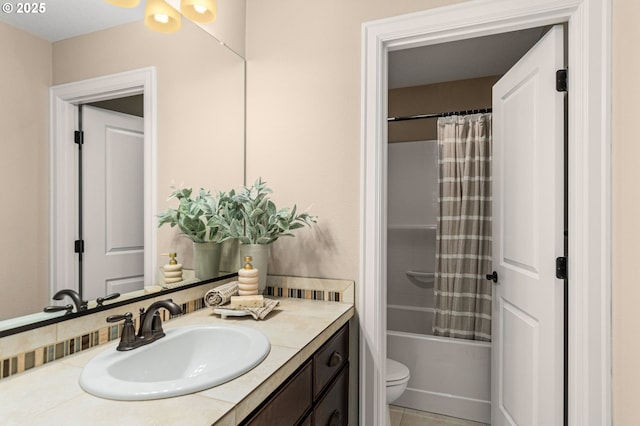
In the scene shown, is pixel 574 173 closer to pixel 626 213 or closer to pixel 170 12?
pixel 626 213

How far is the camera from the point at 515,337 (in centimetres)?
178

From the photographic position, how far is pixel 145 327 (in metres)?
1.07

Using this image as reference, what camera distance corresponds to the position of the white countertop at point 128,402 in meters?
0.67

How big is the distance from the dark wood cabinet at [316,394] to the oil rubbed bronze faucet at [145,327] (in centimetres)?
37

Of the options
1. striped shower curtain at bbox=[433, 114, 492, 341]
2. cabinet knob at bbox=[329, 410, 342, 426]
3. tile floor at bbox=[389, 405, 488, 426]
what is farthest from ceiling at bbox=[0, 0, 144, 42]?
tile floor at bbox=[389, 405, 488, 426]

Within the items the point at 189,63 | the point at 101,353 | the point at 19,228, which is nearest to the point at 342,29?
the point at 189,63

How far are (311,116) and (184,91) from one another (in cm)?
56

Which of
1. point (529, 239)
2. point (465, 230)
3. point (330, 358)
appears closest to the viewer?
point (330, 358)

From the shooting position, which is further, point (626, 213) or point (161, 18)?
point (161, 18)

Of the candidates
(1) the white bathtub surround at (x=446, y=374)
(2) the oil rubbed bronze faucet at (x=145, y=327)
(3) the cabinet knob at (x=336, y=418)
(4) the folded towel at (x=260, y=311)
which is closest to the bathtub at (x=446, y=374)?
(1) the white bathtub surround at (x=446, y=374)

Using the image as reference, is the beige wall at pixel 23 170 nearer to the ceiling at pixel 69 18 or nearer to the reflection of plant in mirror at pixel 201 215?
the ceiling at pixel 69 18

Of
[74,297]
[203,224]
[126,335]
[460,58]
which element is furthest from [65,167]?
[460,58]

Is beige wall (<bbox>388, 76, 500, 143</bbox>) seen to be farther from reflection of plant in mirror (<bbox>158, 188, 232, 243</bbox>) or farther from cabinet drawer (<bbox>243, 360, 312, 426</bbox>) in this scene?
cabinet drawer (<bbox>243, 360, 312, 426</bbox>)

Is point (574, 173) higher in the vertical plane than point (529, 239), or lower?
higher
